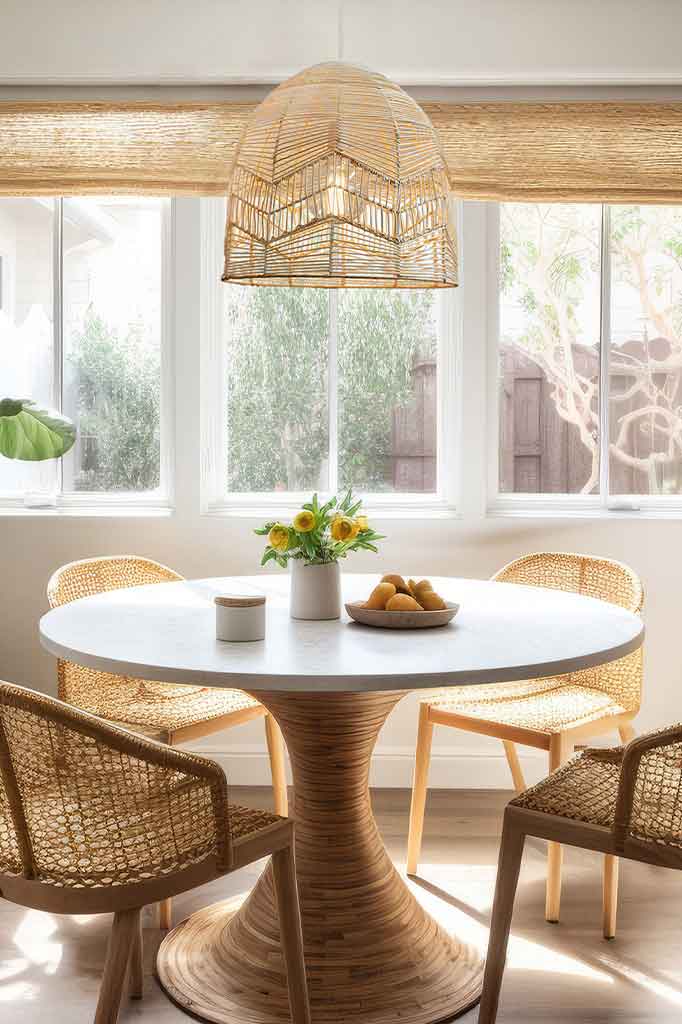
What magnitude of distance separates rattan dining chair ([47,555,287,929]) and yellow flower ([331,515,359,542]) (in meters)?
0.51

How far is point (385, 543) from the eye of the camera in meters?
3.75

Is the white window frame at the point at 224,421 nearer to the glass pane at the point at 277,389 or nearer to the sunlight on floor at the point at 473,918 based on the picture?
the glass pane at the point at 277,389

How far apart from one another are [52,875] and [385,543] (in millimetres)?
2154

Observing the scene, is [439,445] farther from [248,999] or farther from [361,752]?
[248,999]

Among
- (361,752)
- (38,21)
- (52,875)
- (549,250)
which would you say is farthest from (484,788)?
(38,21)

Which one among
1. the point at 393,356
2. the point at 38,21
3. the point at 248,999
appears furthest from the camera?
the point at 393,356

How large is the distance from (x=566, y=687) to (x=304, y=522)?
1088 millimetres

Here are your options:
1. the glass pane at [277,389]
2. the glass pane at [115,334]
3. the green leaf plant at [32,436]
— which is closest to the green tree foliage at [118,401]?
the glass pane at [115,334]

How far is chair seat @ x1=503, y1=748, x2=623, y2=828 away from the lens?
6.65 ft

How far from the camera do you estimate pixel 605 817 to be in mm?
1997

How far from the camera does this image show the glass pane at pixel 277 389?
153 inches

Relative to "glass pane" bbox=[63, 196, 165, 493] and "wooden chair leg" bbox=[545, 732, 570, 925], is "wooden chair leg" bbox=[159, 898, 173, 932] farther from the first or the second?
"glass pane" bbox=[63, 196, 165, 493]

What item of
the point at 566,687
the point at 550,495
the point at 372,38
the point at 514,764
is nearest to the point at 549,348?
the point at 550,495

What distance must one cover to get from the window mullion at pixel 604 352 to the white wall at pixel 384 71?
230mm
